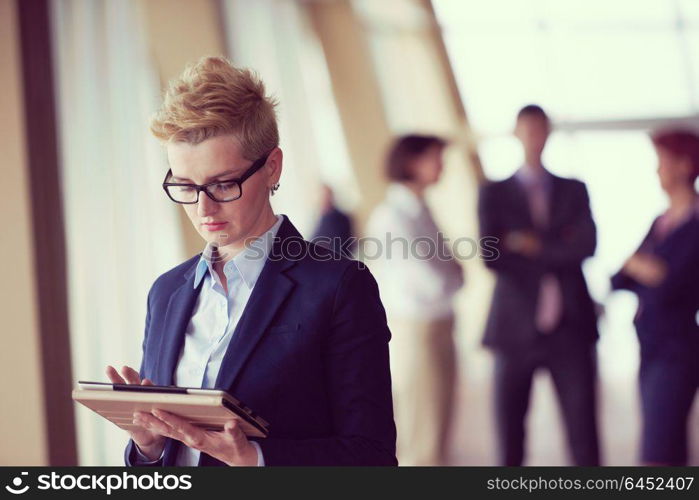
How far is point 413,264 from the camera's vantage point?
4707 millimetres

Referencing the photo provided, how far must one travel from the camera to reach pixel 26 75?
4.51m

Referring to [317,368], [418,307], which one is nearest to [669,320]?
[418,307]

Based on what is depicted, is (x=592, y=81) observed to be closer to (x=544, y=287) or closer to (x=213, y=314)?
(x=544, y=287)

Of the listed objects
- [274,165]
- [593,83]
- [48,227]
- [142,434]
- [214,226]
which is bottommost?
[142,434]

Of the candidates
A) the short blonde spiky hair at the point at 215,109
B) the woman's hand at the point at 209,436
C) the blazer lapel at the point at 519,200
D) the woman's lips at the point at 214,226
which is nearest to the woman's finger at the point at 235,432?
the woman's hand at the point at 209,436

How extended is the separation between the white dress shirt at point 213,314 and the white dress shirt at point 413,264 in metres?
3.08

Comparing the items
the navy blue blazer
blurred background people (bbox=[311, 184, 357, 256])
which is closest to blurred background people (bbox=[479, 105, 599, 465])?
blurred background people (bbox=[311, 184, 357, 256])

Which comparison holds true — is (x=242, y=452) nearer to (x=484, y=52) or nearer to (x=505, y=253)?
(x=505, y=253)

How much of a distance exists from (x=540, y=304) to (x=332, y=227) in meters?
1.34

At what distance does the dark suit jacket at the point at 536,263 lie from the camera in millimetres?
4422

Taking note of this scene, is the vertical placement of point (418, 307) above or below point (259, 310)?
below

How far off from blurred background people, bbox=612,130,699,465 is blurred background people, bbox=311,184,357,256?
61.5 inches

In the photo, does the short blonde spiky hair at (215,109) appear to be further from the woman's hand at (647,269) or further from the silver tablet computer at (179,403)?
the woman's hand at (647,269)

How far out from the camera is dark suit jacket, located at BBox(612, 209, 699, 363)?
→ 4250 mm
